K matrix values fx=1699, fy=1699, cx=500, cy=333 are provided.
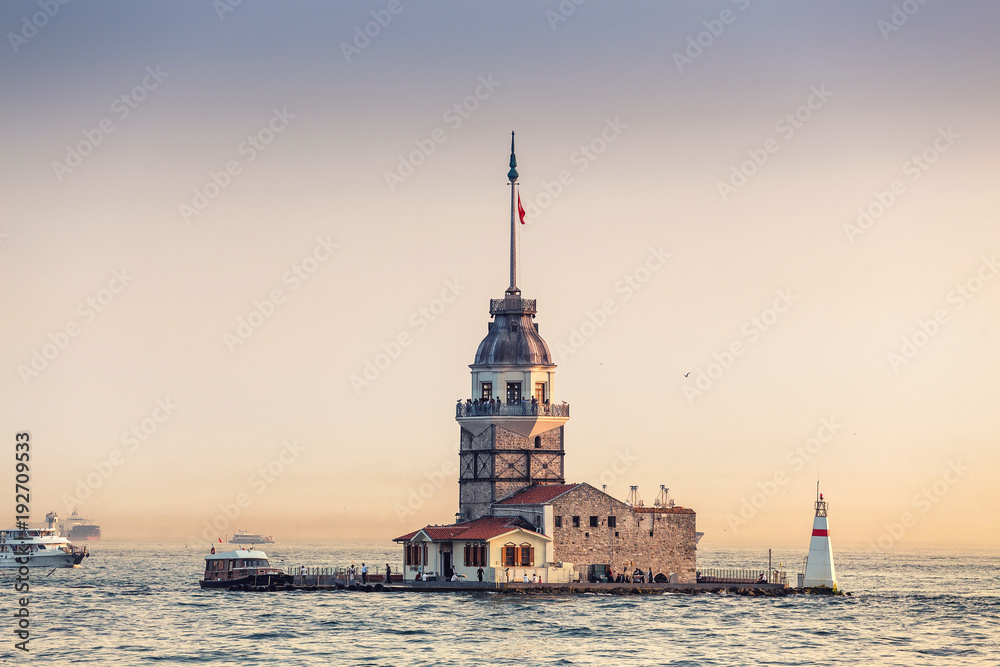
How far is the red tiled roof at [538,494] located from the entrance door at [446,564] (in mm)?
4554

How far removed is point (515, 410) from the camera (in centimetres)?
9631

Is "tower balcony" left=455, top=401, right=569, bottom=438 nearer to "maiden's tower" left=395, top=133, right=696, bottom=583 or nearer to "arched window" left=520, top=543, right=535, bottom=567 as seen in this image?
"maiden's tower" left=395, top=133, right=696, bottom=583

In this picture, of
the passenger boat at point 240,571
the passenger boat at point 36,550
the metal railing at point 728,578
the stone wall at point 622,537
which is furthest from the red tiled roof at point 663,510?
the passenger boat at point 36,550

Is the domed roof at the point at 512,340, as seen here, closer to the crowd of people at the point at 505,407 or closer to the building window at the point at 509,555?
the crowd of people at the point at 505,407

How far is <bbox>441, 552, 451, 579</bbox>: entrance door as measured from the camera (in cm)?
9331

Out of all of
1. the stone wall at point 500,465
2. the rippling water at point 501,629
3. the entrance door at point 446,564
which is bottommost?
the rippling water at point 501,629

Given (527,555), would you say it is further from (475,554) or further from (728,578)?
(728,578)

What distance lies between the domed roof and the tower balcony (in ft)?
8.29

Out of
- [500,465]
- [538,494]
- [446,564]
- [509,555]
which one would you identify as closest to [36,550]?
[500,465]

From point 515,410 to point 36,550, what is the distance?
212 ft

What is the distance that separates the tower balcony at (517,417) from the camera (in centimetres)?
9625

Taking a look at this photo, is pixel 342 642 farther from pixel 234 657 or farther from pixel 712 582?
pixel 712 582

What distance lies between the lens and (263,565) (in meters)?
102

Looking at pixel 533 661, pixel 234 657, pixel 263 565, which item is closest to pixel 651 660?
pixel 533 661
